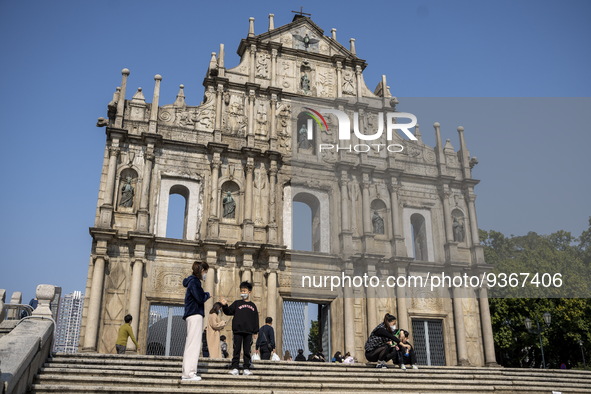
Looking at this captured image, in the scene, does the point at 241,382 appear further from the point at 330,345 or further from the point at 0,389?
the point at 330,345

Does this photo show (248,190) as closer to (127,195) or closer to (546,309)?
(127,195)

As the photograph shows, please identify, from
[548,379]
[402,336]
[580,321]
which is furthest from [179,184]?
[580,321]

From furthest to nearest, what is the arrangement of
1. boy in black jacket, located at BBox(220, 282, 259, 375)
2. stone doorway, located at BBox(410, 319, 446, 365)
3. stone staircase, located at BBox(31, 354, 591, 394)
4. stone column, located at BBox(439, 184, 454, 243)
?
stone column, located at BBox(439, 184, 454, 243), stone doorway, located at BBox(410, 319, 446, 365), boy in black jacket, located at BBox(220, 282, 259, 375), stone staircase, located at BBox(31, 354, 591, 394)

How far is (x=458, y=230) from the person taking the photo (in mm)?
24203

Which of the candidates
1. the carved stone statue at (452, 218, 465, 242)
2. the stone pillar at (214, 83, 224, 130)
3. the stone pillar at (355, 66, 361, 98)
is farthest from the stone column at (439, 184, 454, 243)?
the stone pillar at (214, 83, 224, 130)

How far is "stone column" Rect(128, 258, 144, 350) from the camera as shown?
18.5 metres

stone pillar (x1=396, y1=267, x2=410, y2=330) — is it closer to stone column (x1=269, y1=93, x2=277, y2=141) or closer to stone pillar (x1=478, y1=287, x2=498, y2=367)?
stone pillar (x1=478, y1=287, x2=498, y2=367)

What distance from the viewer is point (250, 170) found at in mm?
21922

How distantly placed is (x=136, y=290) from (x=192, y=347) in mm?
11086

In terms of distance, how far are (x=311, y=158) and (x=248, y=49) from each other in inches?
237

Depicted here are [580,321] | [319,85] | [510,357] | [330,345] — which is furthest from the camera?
[510,357]

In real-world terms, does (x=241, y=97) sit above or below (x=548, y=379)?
above

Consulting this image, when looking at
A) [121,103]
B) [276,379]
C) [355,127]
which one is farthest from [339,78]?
[276,379]

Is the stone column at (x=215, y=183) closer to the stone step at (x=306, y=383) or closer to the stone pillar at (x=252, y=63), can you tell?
the stone pillar at (x=252, y=63)
